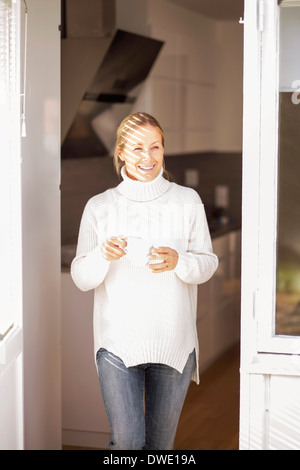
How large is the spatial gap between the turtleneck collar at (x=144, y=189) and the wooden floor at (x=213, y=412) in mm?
1576

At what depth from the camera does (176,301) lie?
2.51 meters

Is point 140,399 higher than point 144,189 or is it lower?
lower

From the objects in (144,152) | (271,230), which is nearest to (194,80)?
(144,152)

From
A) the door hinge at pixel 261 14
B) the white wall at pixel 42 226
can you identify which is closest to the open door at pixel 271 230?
the door hinge at pixel 261 14

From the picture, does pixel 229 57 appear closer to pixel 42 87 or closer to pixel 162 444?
pixel 42 87

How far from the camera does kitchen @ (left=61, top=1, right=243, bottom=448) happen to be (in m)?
3.71

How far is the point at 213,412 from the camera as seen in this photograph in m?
4.19

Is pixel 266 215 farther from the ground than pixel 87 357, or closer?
farther from the ground

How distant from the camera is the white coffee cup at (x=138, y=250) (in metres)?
2.46

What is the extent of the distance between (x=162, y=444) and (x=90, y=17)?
233cm

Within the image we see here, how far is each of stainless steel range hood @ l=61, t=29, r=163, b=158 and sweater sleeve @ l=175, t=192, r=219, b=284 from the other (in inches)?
68.6

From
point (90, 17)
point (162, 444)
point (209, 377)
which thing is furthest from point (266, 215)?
point (209, 377)

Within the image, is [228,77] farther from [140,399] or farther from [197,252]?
[140,399]

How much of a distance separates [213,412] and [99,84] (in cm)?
185
